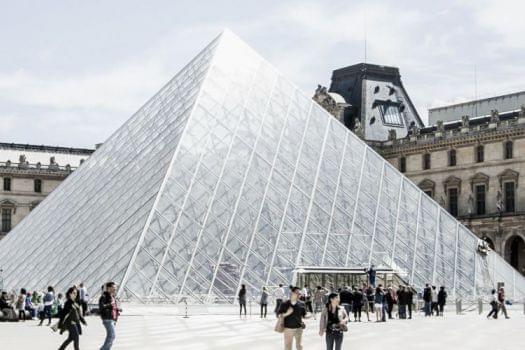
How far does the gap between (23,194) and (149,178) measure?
64807mm

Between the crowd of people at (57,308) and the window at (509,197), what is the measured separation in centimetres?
4350

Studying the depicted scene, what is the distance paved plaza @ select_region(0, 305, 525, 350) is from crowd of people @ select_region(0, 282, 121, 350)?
581 millimetres

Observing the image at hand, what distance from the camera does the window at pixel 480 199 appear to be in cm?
7088

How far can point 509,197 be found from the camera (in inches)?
2709

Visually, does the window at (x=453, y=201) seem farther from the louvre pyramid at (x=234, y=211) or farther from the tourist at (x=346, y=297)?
the tourist at (x=346, y=297)

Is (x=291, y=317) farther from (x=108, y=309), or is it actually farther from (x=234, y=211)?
(x=234, y=211)

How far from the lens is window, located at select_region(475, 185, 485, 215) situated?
7088 centimetres

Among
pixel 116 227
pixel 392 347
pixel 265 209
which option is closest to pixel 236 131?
pixel 265 209

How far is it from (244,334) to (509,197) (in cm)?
4990

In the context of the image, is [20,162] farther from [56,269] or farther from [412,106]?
[56,269]

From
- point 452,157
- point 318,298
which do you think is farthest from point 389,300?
point 452,157

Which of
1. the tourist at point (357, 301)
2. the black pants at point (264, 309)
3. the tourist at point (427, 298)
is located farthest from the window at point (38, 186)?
the tourist at point (357, 301)

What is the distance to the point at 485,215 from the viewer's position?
70062 millimetres

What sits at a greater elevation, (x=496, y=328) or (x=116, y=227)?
(x=116, y=227)
